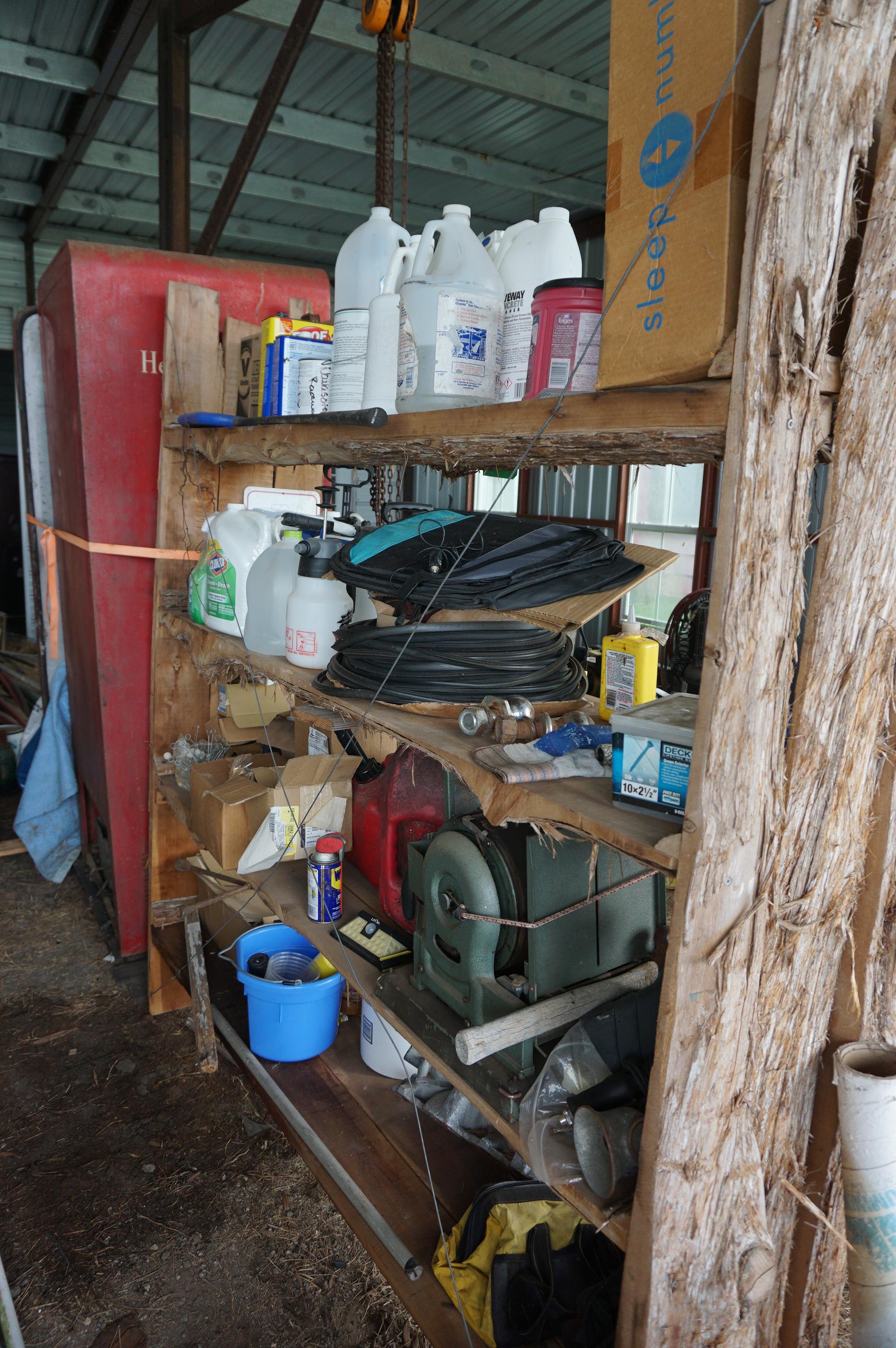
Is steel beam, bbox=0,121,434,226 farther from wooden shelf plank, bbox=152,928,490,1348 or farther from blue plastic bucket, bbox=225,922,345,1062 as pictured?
wooden shelf plank, bbox=152,928,490,1348

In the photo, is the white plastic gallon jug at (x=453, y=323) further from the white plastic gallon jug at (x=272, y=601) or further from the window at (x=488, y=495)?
the window at (x=488, y=495)

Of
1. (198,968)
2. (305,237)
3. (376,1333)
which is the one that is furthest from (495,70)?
(376,1333)

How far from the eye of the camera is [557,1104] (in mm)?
1259

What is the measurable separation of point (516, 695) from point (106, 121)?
6061 millimetres

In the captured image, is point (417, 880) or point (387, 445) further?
point (417, 880)

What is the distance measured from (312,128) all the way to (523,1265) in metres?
6.04

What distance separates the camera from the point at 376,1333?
6.17ft

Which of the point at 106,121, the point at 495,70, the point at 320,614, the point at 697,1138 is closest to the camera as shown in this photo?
the point at 697,1138

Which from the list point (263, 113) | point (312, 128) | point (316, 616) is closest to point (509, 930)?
point (316, 616)

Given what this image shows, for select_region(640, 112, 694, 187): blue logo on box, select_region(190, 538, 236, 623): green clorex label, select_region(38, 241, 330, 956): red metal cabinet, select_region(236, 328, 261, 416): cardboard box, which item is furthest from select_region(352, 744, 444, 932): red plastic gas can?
select_region(38, 241, 330, 956): red metal cabinet

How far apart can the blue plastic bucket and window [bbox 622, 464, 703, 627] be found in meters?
4.58

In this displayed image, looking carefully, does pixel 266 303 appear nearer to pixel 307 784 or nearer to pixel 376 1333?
pixel 307 784

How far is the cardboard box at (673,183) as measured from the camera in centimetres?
84

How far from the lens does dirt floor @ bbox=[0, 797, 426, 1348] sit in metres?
1.91
